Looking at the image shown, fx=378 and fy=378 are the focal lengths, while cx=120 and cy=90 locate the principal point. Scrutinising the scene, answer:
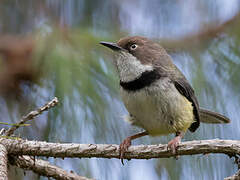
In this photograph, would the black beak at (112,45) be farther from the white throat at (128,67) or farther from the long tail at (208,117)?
the long tail at (208,117)

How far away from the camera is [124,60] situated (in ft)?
11.5

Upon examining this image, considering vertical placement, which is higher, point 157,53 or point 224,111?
point 157,53

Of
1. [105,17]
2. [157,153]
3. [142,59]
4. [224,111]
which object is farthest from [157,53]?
[157,153]

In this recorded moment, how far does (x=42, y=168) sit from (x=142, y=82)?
1.24 m

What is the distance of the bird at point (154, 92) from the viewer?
10.4ft

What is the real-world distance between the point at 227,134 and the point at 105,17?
128cm

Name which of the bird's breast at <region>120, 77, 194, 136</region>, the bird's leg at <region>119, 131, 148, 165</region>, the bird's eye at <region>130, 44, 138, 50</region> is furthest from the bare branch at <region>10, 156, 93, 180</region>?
the bird's eye at <region>130, 44, 138, 50</region>

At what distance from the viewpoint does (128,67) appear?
345 centimetres

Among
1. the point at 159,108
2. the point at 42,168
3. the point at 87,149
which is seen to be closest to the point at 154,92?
the point at 159,108

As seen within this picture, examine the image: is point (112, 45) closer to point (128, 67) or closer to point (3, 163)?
point (128, 67)

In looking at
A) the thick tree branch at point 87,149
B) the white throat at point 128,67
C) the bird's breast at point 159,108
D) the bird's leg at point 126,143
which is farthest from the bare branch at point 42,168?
the white throat at point 128,67

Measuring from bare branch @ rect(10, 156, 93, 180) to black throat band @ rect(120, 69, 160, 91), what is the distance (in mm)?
1069

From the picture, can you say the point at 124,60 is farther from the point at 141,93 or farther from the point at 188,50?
the point at 188,50

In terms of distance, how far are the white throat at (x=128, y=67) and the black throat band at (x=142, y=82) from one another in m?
0.04
